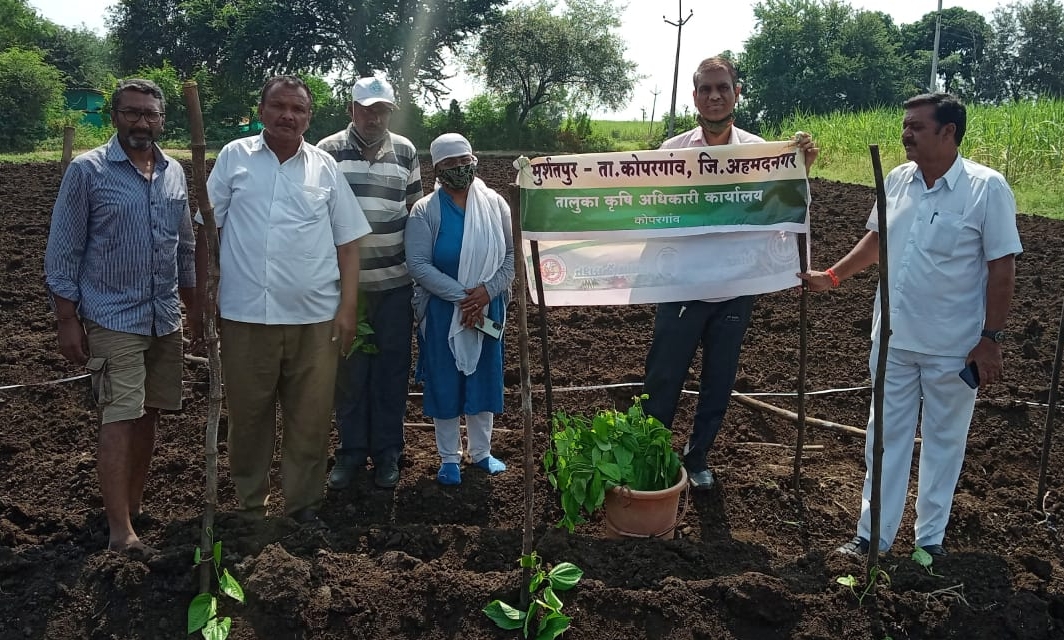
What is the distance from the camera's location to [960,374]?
3191 millimetres

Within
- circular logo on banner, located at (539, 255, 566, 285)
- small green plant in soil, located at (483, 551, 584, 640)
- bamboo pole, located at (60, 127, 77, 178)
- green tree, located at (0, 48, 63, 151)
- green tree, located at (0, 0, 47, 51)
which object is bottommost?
small green plant in soil, located at (483, 551, 584, 640)

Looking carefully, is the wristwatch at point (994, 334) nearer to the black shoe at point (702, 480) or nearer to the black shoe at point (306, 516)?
the black shoe at point (702, 480)

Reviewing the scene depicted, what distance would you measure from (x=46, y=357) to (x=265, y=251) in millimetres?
3695

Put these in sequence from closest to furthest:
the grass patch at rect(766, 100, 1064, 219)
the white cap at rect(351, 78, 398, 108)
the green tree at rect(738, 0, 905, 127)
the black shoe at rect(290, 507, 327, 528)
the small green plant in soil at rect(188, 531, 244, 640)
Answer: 1. the small green plant in soil at rect(188, 531, 244, 640)
2. the black shoe at rect(290, 507, 327, 528)
3. the white cap at rect(351, 78, 398, 108)
4. the grass patch at rect(766, 100, 1064, 219)
5. the green tree at rect(738, 0, 905, 127)

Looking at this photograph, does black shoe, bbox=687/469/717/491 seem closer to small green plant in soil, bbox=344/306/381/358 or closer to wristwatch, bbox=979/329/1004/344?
wristwatch, bbox=979/329/1004/344

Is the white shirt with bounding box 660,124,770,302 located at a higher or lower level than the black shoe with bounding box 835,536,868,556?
higher

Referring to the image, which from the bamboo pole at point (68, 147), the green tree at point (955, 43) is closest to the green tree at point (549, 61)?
the green tree at point (955, 43)

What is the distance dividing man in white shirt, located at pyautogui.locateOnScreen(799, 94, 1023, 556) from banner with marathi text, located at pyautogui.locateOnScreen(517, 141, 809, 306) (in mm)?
602

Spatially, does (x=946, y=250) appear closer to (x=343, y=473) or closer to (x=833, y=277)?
(x=833, y=277)

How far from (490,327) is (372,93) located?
1255mm

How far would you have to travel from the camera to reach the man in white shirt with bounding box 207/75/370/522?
3.29 metres

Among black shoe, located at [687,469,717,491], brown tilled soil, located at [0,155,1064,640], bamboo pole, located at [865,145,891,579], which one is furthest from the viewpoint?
black shoe, located at [687,469,717,491]

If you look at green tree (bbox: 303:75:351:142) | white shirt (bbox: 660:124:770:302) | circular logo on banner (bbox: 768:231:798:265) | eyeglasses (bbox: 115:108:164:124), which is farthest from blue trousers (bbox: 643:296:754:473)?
green tree (bbox: 303:75:351:142)

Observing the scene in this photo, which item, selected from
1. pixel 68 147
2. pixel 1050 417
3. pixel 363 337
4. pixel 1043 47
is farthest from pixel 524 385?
pixel 1043 47
